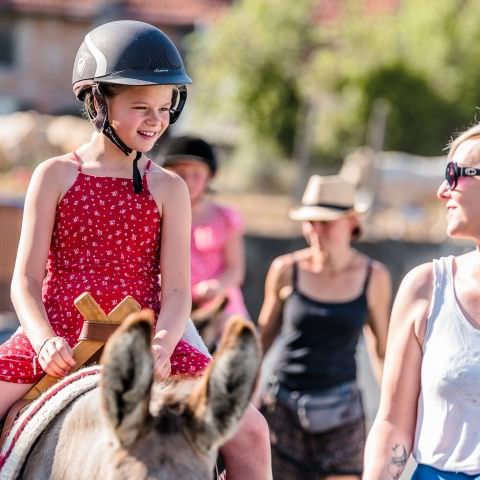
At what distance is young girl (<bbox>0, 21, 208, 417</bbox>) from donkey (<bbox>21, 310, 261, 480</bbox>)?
956mm

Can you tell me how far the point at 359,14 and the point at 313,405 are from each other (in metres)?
33.3

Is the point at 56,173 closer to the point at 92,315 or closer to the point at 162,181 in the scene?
the point at 162,181

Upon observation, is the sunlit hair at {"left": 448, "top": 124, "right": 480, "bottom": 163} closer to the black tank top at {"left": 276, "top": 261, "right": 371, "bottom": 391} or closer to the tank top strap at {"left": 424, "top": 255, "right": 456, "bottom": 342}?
the tank top strap at {"left": 424, "top": 255, "right": 456, "bottom": 342}

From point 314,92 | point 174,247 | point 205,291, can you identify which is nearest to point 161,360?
point 174,247

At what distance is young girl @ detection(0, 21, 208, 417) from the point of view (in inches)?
170

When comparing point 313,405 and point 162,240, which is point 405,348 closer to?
point 162,240

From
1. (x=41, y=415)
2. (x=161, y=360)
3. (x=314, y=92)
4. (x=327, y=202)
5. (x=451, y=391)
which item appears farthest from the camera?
(x=314, y=92)

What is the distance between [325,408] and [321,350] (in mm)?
354

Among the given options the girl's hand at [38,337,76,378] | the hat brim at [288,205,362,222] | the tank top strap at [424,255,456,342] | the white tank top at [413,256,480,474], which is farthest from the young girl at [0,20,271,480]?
the hat brim at [288,205,362,222]

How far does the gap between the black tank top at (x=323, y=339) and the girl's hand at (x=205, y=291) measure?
0.68 metres

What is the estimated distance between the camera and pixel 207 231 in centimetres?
828

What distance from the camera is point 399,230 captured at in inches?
1081

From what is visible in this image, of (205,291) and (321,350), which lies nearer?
(321,350)

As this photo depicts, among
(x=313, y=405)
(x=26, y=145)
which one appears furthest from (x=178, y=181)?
(x=26, y=145)
